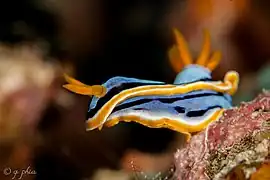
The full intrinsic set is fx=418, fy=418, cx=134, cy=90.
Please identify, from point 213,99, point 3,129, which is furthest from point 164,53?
point 213,99

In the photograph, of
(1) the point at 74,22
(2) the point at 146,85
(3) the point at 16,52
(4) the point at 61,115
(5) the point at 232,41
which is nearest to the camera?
(2) the point at 146,85

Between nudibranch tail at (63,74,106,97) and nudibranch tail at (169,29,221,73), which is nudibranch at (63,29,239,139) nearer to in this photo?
nudibranch tail at (63,74,106,97)

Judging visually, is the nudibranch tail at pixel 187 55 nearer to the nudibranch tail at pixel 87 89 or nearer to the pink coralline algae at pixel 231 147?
the pink coralline algae at pixel 231 147

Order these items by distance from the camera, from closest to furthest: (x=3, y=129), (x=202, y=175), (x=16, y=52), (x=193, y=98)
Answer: (x=202, y=175) → (x=193, y=98) → (x=3, y=129) → (x=16, y=52)

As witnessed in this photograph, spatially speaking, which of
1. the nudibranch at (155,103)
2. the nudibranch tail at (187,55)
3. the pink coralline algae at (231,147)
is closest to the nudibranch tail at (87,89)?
the nudibranch at (155,103)

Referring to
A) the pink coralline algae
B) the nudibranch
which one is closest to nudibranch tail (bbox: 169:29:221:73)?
the nudibranch

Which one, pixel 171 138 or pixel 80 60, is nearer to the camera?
pixel 171 138

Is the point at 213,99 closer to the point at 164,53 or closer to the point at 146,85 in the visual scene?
the point at 146,85
